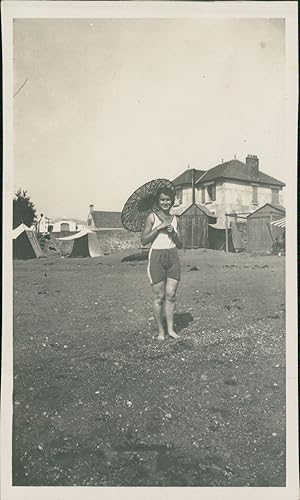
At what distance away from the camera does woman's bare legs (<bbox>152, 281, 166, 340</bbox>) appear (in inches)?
154

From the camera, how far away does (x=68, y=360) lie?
3.75 meters

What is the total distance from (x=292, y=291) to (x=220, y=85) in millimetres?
2224

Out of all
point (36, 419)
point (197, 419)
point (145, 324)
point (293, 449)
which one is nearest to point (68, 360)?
point (36, 419)

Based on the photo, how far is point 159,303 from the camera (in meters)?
3.95

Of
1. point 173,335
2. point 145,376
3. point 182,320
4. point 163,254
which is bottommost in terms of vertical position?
point 145,376

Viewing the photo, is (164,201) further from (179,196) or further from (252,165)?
(252,165)

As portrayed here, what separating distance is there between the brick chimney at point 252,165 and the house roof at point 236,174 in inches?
0.8

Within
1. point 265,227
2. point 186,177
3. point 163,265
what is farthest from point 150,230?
point 265,227

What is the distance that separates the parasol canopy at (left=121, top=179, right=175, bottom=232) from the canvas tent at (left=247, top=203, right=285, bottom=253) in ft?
3.12

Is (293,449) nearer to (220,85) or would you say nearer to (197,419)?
(197,419)

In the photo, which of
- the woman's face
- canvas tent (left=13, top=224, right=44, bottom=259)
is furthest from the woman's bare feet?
canvas tent (left=13, top=224, right=44, bottom=259)

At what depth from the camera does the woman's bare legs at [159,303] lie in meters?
3.91

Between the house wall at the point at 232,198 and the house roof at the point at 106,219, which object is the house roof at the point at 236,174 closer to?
the house wall at the point at 232,198

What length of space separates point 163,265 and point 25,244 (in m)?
1.39
